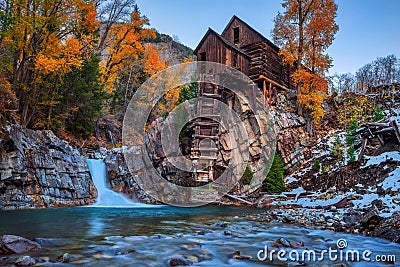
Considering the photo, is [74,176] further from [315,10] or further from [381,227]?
[315,10]

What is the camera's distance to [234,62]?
2252 centimetres

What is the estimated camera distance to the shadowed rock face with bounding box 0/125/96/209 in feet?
42.7

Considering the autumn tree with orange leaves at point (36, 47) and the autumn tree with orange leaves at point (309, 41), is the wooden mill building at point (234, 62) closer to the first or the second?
the autumn tree with orange leaves at point (309, 41)

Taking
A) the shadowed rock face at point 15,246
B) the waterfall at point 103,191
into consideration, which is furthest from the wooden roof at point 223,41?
the shadowed rock face at point 15,246

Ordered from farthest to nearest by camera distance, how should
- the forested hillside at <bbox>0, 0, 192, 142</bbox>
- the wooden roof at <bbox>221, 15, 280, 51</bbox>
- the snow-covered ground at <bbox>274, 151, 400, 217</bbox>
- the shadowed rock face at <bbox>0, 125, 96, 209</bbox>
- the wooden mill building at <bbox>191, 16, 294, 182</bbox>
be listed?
the wooden roof at <bbox>221, 15, 280, 51</bbox> < the wooden mill building at <bbox>191, 16, 294, 182</bbox> < the forested hillside at <bbox>0, 0, 192, 142</bbox> < the shadowed rock face at <bbox>0, 125, 96, 209</bbox> < the snow-covered ground at <bbox>274, 151, 400, 217</bbox>

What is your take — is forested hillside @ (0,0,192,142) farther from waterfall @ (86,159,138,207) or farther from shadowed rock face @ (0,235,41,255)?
shadowed rock face @ (0,235,41,255)

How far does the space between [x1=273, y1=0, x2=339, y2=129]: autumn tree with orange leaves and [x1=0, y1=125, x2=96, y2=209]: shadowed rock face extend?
15.7 metres

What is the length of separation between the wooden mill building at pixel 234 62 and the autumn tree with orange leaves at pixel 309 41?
5.64ft

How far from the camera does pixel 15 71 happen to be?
52.3ft

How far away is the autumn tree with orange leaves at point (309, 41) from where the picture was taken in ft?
68.6

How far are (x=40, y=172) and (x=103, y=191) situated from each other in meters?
3.87

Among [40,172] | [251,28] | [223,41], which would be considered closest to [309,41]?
[251,28]

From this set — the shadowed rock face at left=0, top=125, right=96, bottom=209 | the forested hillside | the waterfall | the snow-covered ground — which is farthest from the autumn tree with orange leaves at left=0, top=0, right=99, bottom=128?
the snow-covered ground

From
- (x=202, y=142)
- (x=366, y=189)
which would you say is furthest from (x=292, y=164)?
(x=366, y=189)
